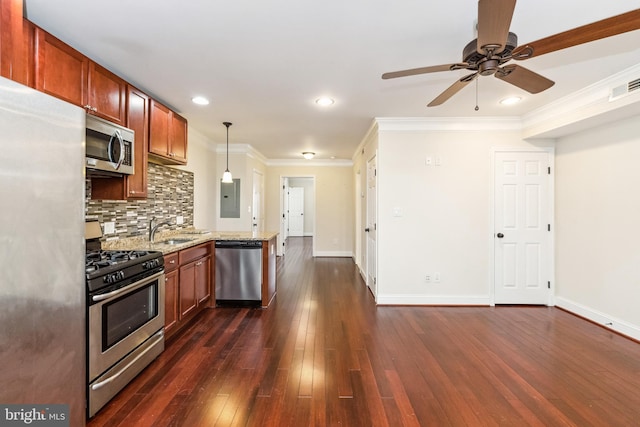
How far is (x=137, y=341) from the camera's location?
2137 mm

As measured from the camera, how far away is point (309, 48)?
2117 mm

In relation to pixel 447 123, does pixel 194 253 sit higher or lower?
lower

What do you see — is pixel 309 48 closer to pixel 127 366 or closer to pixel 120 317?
pixel 120 317

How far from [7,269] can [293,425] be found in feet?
5.19

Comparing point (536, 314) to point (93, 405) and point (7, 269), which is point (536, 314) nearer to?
point (93, 405)

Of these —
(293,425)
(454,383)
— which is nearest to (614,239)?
(454,383)

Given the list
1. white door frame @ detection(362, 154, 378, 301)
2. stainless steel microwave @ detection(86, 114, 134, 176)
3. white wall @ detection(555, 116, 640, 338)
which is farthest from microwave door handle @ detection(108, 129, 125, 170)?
white wall @ detection(555, 116, 640, 338)

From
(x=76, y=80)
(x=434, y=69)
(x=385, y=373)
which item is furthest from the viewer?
(x=385, y=373)

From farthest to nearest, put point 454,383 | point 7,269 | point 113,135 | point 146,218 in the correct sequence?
1. point 146,218
2. point 113,135
3. point 454,383
4. point 7,269

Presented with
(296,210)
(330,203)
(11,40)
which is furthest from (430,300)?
(296,210)

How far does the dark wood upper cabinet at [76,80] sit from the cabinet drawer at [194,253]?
1.32 m

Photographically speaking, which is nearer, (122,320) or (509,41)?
(509,41)

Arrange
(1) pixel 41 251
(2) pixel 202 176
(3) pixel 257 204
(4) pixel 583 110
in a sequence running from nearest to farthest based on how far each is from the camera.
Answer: (1) pixel 41 251 → (4) pixel 583 110 → (2) pixel 202 176 → (3) pixel 257 204

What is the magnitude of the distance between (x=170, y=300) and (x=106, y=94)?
6.02 feet
